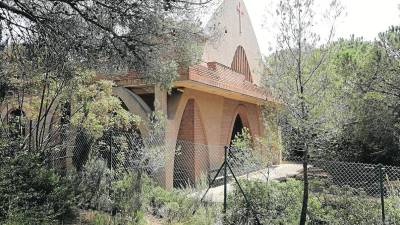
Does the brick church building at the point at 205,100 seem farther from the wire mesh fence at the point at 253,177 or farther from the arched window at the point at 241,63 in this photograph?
the wire mesh fence at the point at 253,177

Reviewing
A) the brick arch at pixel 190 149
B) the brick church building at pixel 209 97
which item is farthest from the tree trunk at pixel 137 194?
the brick arch at pixel 190 149

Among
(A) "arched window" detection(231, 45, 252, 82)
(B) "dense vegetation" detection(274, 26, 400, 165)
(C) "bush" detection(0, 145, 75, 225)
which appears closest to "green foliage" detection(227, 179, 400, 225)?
(B) "dense vegetation" detection(274, 26, 400, 165)

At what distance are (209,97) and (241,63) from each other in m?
3.76

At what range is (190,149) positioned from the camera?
14.8 metres

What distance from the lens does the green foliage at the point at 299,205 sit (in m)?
7.42

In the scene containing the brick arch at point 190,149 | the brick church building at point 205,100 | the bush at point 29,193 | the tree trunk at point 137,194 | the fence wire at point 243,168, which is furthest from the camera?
the brick arch at point 190,149

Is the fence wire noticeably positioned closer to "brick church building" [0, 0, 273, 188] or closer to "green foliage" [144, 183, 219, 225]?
"brick church building" [0, 0, 273, 188]

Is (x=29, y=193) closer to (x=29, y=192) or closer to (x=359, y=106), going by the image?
(x=29, y=192)

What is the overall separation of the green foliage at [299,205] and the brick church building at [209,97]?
6.17 ft

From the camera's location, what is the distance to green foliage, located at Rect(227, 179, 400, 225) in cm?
742

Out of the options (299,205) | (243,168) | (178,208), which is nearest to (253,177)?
(243,168)

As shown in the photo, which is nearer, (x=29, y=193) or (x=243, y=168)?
(x=29, y=193)

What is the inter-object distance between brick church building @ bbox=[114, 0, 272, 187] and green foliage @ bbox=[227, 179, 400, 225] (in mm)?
1880

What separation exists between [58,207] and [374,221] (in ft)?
18.5
